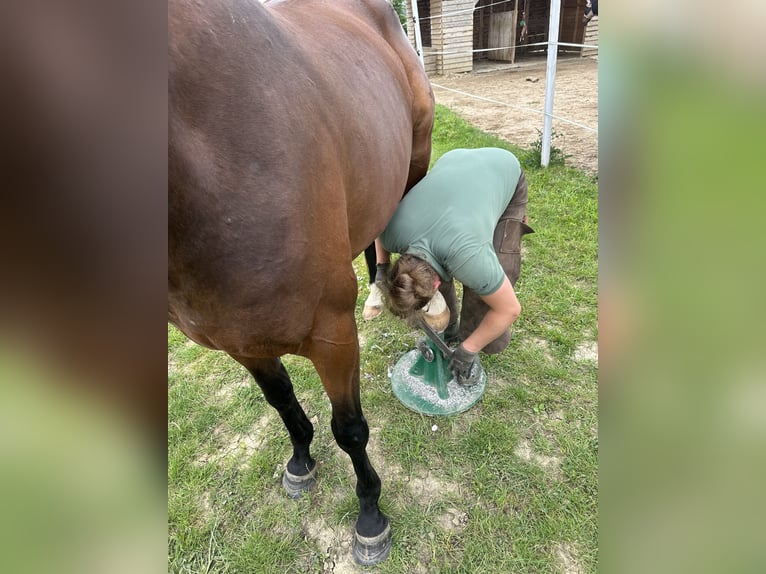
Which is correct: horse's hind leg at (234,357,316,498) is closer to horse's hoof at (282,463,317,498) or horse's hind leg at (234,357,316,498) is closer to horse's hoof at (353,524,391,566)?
horse's hoof at (282,463,317,498)

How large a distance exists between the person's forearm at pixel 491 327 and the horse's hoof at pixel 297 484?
91 cm

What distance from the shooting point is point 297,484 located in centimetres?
201

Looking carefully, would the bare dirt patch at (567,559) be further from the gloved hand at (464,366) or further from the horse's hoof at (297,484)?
the horse's hoof at (297,484)

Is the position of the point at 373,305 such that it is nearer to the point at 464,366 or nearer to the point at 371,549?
the point at 464,366

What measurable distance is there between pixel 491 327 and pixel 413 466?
0.70 meters

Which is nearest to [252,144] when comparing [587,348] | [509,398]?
[509,398]

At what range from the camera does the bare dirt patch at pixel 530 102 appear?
18.4ft

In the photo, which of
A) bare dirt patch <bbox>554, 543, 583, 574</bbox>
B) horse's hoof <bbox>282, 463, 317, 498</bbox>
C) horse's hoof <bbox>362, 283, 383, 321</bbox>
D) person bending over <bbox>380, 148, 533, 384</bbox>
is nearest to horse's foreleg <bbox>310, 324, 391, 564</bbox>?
horse's hoof <bbox>282, 463, 317, 498</bbox>

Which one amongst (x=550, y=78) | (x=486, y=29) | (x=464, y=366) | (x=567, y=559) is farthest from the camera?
(x=486, y=29)

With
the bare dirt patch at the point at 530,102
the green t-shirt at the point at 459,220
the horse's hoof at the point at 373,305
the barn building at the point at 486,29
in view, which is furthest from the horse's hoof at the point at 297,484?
the barn building at the point at 486,29

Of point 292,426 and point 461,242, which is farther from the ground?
point 461,242

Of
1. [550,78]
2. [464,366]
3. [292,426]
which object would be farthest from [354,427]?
[550,78]
